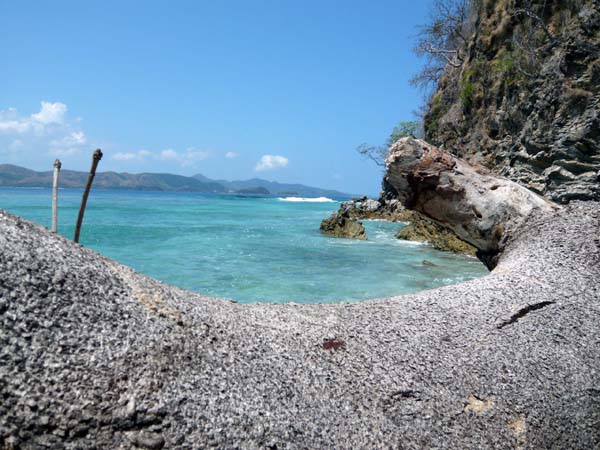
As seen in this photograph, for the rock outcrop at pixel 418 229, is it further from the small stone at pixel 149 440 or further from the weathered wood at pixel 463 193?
the small stone at pixel 149 440

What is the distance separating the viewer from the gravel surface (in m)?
2.15

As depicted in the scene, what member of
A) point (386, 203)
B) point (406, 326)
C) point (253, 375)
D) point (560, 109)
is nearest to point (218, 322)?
point (253, 375)

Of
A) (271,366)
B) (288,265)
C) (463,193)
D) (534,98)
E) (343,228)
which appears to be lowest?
(288,265)

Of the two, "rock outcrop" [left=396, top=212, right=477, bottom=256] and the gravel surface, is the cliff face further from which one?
the gravel surface

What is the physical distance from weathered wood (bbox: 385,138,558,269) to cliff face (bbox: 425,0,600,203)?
7145 millimetres

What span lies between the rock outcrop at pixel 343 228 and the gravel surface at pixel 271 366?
1792 centimetres

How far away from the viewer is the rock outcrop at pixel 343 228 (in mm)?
22031

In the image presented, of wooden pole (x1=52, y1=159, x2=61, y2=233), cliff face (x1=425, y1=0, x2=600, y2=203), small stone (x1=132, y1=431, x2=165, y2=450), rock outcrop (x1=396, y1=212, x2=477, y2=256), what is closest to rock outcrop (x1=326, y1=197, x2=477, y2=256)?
rock outcrop (x1=396, y1=212, x2=477, y2=256)

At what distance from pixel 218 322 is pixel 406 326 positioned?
1.32 meters

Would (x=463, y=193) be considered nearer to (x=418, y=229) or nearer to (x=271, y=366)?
(x=271, y=366)

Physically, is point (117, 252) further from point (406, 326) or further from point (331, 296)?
point (406, 326)

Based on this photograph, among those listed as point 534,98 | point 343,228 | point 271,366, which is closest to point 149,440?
point 271,366

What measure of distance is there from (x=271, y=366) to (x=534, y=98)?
15.3m

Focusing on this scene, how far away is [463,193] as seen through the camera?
5832 millimetres
